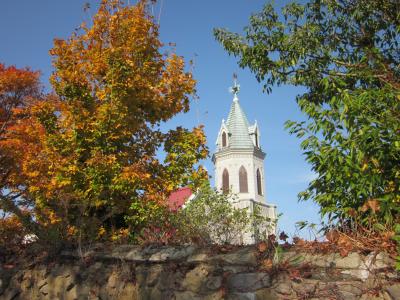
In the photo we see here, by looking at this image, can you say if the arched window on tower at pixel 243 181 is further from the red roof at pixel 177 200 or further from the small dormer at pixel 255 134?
the red roof at pixel 177 200

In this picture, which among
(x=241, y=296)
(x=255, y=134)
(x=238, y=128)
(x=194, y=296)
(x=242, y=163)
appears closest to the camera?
(x=241, y=296)

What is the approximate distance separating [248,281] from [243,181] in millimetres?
46039

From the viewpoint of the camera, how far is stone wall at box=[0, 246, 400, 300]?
13.4 feet

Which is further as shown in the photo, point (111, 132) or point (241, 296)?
point (111, 132)

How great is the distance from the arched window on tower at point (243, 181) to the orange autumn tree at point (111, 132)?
39345mm

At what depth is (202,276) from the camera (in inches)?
194

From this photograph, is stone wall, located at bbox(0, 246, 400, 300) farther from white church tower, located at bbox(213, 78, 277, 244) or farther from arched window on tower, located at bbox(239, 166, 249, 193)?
arched window on tower, located at bbox(239, 166, 249, 193)

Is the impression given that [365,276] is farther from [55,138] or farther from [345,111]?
[55,138]

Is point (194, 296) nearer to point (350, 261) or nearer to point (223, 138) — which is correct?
point (350, 261)

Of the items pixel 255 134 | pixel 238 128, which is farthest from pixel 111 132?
pixel 255 134

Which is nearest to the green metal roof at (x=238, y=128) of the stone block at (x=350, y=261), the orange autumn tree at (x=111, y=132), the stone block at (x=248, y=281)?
the orange autumn tree at (x=111, y=132)

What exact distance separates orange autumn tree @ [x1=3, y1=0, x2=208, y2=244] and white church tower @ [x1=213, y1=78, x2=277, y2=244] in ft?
124

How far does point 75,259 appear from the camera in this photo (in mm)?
6641

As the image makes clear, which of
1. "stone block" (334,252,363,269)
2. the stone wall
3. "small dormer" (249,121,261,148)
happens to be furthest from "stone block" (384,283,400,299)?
"small dormer" (249,121,261,148)
